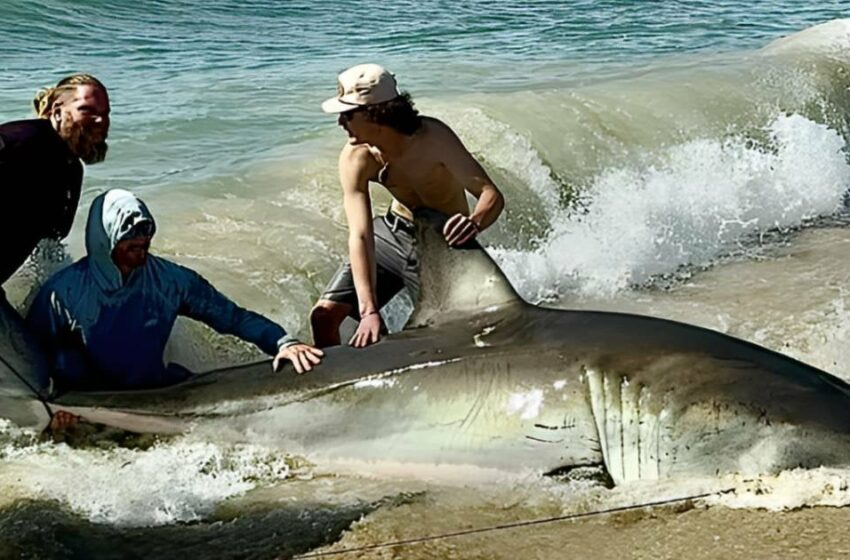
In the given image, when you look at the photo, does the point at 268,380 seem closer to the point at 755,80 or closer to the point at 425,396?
the point at 425,396

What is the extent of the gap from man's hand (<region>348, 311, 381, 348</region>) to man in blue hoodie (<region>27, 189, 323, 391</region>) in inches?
7.4

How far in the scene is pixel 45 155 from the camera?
15.0 ft

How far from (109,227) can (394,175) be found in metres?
1.23

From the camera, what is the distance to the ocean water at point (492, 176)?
14.1ft

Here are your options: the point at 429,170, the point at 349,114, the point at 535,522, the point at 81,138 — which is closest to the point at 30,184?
the point at 81,138

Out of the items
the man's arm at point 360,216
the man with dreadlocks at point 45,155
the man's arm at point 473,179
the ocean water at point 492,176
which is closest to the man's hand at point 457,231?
the man's arm at point 473,179

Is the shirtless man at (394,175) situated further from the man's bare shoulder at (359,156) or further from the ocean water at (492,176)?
the ocean water at (492,176)

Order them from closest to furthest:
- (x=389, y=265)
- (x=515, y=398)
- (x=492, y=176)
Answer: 1. (x=515, y=398)
2. (x=389, y=265)
3. (x=492, y=176)

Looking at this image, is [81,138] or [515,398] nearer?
[515,398]

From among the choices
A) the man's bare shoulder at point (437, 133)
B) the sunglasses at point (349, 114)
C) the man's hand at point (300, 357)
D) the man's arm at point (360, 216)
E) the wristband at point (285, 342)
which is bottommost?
the man's hand at point (300, 357)

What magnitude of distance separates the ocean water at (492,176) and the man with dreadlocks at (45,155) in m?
0.56

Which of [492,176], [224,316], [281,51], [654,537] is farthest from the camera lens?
[281,51]

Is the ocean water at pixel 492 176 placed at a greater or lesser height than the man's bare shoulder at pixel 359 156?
lesser

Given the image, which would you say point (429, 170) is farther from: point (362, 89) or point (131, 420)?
point (131, 420)
